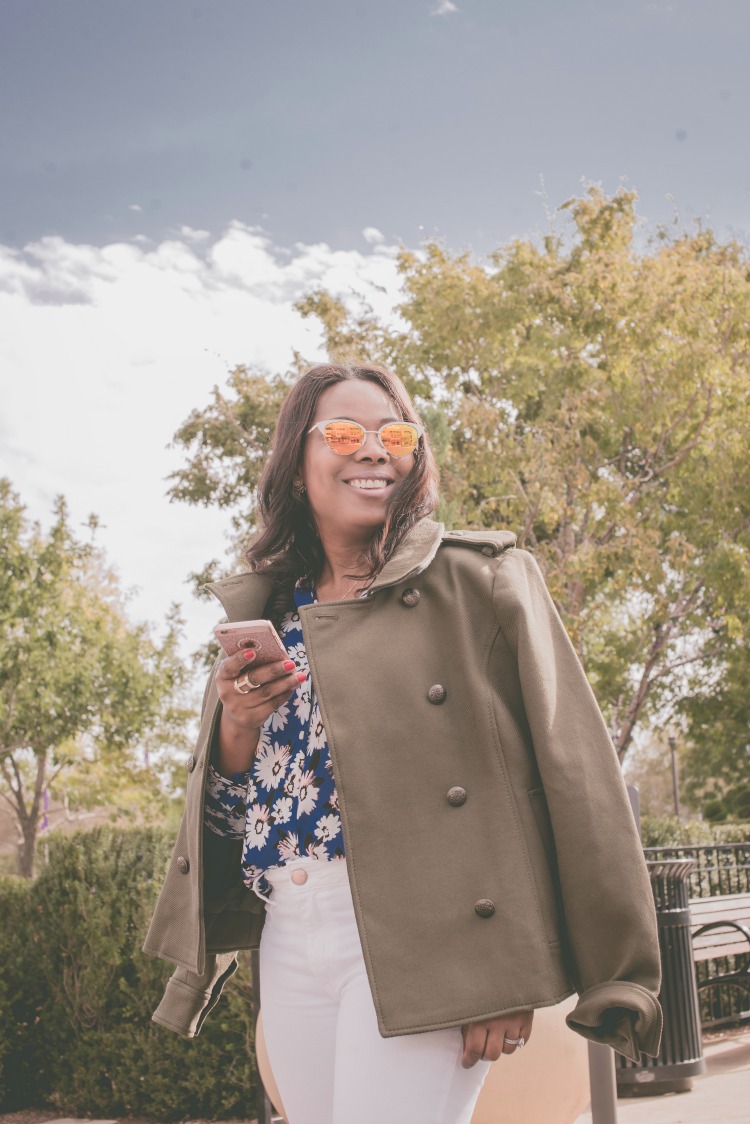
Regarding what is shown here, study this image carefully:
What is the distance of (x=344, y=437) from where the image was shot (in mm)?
2270

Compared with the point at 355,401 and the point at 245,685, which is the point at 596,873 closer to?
the point at 245,685

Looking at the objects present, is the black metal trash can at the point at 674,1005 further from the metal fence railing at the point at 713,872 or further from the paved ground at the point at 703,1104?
the metal fence railing at the point at 713,872

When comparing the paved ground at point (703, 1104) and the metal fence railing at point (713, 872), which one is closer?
the paved ground at point (703, 1104)

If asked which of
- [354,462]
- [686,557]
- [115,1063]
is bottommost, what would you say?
[115,1063]

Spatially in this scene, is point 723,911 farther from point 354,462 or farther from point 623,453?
point 623,453

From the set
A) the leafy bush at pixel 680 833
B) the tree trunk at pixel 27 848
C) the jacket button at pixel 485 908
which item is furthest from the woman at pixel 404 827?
the tree trunk at pixel 27 848

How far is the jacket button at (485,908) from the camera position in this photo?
5.70 ft

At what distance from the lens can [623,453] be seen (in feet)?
48.7

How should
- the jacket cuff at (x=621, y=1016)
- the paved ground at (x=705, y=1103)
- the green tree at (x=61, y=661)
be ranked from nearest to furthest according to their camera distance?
the jacket cuff at (x=621, y=1016) → the paved ground at (x=705, y=1103) → the green tree at (x=61, y=661)

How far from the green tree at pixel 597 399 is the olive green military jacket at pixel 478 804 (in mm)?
10014

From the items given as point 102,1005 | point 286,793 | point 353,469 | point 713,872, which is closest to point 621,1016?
point 286,793

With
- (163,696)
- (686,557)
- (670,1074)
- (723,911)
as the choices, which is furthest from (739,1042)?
(163,696)

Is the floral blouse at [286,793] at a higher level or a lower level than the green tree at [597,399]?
lower

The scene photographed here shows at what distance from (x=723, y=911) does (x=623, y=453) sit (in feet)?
27.9
